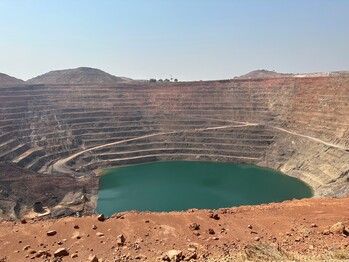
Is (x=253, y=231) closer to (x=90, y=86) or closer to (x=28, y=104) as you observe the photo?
(x=28, y=104)

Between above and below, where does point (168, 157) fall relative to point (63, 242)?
below

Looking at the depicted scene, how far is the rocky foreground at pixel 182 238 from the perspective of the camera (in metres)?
15.4

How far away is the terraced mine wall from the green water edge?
9.96ft

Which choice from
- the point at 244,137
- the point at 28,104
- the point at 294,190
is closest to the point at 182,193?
the point at 294,190

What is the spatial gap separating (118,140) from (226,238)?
63302mm

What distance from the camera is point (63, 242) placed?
16734 mm

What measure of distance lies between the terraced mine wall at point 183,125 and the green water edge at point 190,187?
304cm

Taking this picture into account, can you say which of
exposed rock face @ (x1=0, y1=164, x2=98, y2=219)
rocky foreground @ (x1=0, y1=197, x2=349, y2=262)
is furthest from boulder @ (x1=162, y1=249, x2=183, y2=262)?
exposed rock face @ (x1=0, y1=164, x2=98, y2=219)

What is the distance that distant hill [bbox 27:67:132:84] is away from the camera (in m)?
133

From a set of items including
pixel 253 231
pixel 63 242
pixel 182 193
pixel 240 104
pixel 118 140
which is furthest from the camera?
pixel 240 104

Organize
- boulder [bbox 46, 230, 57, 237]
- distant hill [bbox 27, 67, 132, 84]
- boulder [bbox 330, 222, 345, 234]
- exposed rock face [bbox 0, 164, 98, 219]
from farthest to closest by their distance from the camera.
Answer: distant hill [bbox 27, 67, 132, 84] → exposed rock face [bbox 0, 164, 98, 219] → boulder [bbox 330, 222, 345, 234] → boulder [bbox 46, 230, 57, 237]

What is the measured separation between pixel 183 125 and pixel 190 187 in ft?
97.9

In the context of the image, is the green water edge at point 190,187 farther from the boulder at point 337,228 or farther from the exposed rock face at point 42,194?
the boulder at point 337,228

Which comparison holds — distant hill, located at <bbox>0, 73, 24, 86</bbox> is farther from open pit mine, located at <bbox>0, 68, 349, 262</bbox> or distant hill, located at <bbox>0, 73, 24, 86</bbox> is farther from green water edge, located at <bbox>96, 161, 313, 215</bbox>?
green water edge, located at <bbox>96, 161, 313, 215</bbox>
